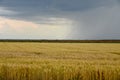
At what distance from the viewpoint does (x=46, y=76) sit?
583 inches

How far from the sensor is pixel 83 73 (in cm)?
1494

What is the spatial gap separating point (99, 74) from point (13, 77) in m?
4.42

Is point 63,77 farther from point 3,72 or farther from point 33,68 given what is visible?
point 3,72

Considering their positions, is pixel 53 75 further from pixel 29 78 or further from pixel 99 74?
pixel 99 74

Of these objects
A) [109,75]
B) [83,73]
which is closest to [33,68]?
[83,73]

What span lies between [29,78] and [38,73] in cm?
52

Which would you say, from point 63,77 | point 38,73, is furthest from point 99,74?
point 38,73

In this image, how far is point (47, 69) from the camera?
15.1 m

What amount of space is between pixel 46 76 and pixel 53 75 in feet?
1.22

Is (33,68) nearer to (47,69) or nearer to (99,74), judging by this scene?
(47,69)

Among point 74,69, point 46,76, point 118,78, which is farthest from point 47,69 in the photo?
point 118,78

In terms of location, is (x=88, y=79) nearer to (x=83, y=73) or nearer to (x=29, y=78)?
(x=83, y=73)

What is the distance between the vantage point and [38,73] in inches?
598

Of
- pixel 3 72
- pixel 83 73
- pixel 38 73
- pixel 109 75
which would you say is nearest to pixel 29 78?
pixel 38 73
